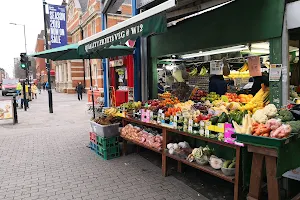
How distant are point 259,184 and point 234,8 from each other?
3.30m

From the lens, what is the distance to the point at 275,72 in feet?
13.5

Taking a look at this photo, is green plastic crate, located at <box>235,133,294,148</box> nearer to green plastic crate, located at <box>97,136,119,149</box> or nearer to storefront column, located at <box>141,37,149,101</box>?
green plastic crate, located at <box>97,136,119,149</box>

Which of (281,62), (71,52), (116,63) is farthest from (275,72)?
(116,63)

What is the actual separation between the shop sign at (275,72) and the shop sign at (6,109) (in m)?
10.9

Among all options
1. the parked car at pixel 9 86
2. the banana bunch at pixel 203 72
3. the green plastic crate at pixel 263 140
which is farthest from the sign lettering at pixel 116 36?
the parked car at pixel 9 86

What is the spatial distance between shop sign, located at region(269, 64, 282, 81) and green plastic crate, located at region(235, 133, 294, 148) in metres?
1.61

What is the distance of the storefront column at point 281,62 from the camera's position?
3.96m

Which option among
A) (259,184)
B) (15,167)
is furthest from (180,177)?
(15,167)

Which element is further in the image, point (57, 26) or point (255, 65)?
point (57, 26)

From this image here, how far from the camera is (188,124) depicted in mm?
4207

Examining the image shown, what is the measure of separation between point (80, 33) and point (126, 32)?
27773 millimetres

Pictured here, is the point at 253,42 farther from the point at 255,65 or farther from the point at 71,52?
the point at 71,52

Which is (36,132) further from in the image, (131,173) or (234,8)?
(234,8)

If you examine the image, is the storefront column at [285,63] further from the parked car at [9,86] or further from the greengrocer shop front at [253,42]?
the parked car at [9,86]
